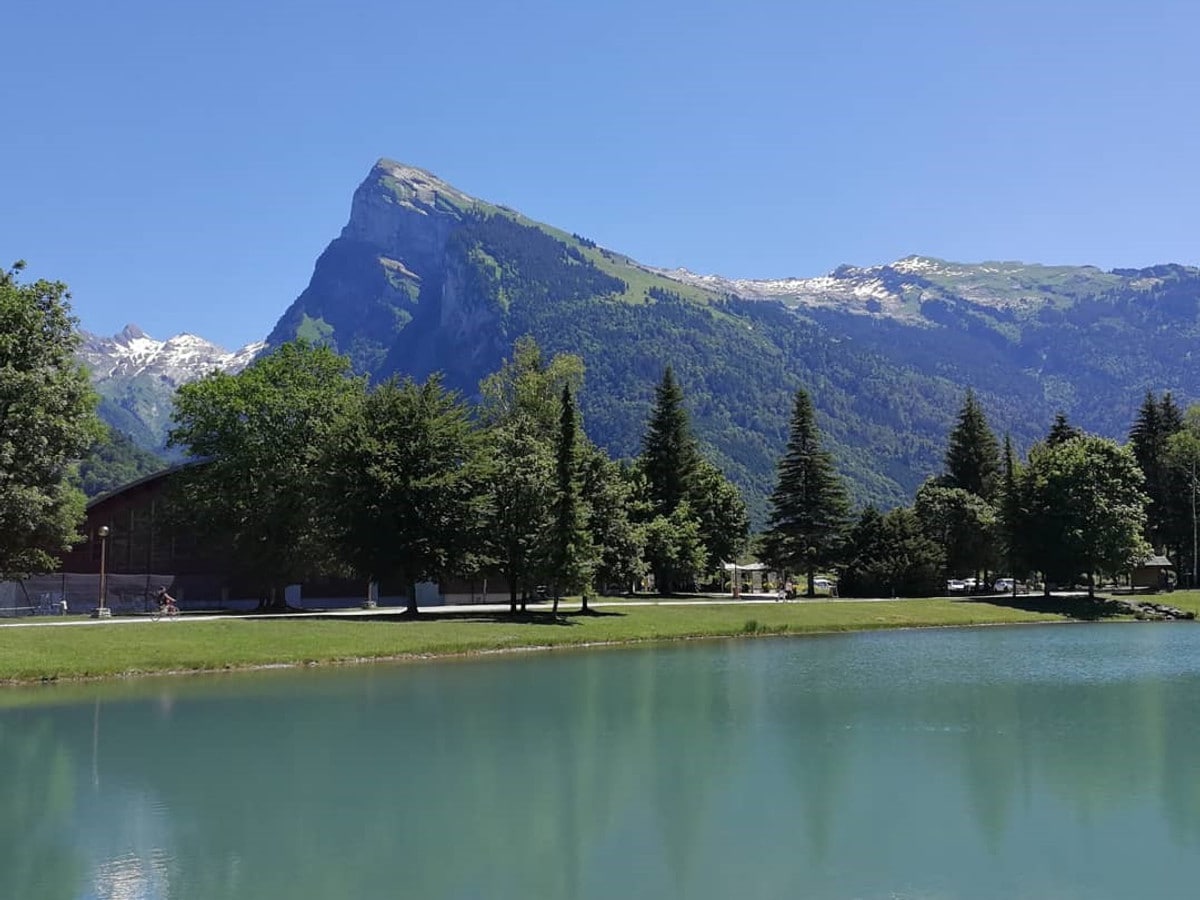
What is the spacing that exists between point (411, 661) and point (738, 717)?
19.1 meters

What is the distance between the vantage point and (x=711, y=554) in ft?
296

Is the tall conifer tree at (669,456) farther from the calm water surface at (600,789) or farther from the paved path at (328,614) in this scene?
the calm water surface at (600,789)

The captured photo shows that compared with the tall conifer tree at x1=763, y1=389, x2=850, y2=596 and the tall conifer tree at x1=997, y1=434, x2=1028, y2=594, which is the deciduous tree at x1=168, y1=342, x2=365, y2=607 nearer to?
the tall conifer tree at x1=763, y1=389, x2=850, y2=596

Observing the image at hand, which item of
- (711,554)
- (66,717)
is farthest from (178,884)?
(711,554)

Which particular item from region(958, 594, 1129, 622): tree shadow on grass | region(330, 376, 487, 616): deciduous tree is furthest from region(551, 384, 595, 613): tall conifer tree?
region(958, 594, 1129, 622): tree shadow on grass

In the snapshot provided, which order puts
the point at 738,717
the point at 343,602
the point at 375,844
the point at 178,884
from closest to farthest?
the point at 178,884, the point at 375,844, the point at 738,717, the point at 343,602

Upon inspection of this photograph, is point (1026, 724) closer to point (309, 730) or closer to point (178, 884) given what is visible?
point (309, 730)

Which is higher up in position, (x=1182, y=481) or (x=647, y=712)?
(x=1182, y=481)

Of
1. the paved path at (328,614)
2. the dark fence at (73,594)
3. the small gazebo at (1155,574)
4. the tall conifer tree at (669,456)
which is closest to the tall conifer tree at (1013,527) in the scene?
the paved path at (328,614)

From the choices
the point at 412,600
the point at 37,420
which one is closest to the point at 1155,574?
the point at 412,600

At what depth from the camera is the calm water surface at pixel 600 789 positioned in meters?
13.3

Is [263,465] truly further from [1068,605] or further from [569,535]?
[1068,605]

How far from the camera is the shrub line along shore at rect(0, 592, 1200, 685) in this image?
1462 inches

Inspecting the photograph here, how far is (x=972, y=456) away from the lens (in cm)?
9950
